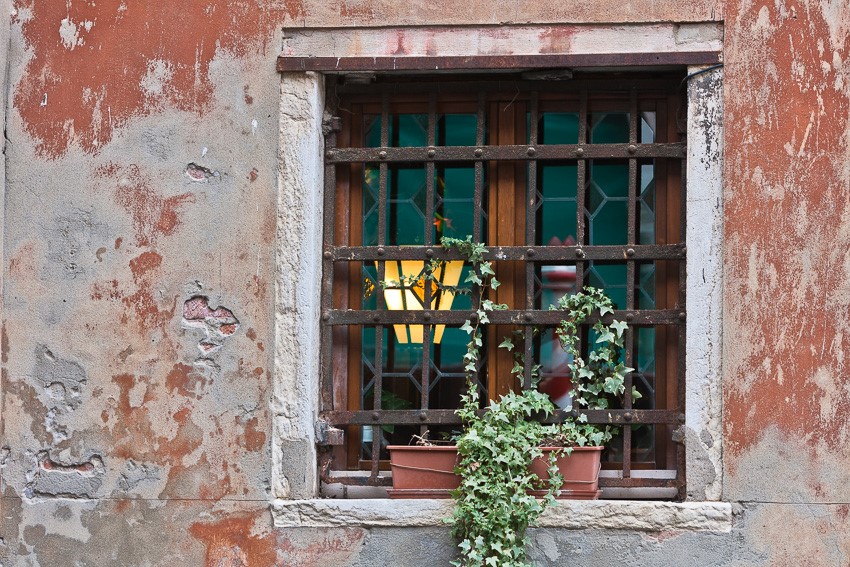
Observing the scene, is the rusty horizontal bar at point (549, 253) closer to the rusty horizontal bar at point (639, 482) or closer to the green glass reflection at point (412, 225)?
the green glass reflection at point (412, 225)

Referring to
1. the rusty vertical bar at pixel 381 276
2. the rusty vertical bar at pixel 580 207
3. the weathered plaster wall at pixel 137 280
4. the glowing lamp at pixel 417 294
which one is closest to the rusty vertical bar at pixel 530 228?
the rusty vertical bar at pixel 580 207

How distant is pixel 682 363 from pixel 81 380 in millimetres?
2209

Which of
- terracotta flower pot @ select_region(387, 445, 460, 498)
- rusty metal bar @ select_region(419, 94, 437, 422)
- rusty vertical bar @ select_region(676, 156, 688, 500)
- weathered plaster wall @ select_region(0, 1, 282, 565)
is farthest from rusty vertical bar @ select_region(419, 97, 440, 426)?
rusty vertical bar @ select_region(676, 156, 688, 500)

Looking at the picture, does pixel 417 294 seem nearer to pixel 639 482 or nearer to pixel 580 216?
pixel 580 216

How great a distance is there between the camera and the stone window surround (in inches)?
147

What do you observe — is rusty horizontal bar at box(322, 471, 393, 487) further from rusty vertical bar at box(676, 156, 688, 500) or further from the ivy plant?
rusty vertical bar at box(676, 156, 688, 500)

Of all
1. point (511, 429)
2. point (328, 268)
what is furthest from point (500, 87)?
point (511, 429)

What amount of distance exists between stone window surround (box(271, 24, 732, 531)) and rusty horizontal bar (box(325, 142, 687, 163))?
93mm

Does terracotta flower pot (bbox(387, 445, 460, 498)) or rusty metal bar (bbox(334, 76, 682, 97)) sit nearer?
terracotta flower pot (bbox(387, 445, 460, 498))

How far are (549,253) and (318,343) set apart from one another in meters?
0.92

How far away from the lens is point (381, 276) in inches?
158

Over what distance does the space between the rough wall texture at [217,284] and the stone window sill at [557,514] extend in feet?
0.13

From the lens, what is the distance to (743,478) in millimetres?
3717

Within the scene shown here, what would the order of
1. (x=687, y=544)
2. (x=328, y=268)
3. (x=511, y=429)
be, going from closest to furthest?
(x=687, y=544) < (x=511, y=429) < (x=328, y=268)
